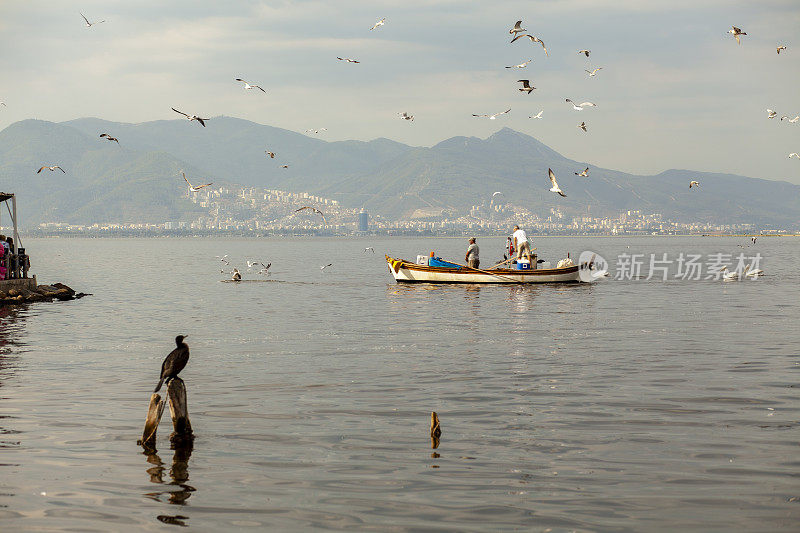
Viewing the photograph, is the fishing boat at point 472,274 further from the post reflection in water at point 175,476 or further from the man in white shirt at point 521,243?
the post reflection in water at point 175,476

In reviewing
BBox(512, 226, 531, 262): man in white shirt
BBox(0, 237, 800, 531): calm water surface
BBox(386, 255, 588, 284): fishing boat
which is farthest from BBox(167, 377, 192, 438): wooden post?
BBox(386, 255, 588, 284): fishing boat

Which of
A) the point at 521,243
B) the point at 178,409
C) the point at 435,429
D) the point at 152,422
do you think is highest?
the point at 521,243

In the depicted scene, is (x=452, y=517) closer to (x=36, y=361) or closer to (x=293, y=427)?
(x=293, y=427)

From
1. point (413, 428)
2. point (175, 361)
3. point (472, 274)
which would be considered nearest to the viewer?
point (175, 361)

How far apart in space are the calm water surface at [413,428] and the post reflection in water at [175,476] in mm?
54

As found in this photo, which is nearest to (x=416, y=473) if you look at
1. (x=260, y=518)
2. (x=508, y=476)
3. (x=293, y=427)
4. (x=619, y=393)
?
(x=508, y=476)

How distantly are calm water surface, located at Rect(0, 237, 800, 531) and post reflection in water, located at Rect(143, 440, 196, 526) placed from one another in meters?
0.05

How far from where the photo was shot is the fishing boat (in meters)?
54.6

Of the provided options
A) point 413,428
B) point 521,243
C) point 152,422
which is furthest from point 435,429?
point 521,243

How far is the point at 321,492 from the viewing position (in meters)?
12.1

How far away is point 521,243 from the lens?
53.0 metres

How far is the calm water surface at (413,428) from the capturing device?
37.0 ft

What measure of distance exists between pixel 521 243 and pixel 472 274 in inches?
165

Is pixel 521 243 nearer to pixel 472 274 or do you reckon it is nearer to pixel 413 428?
pixel 472 274
